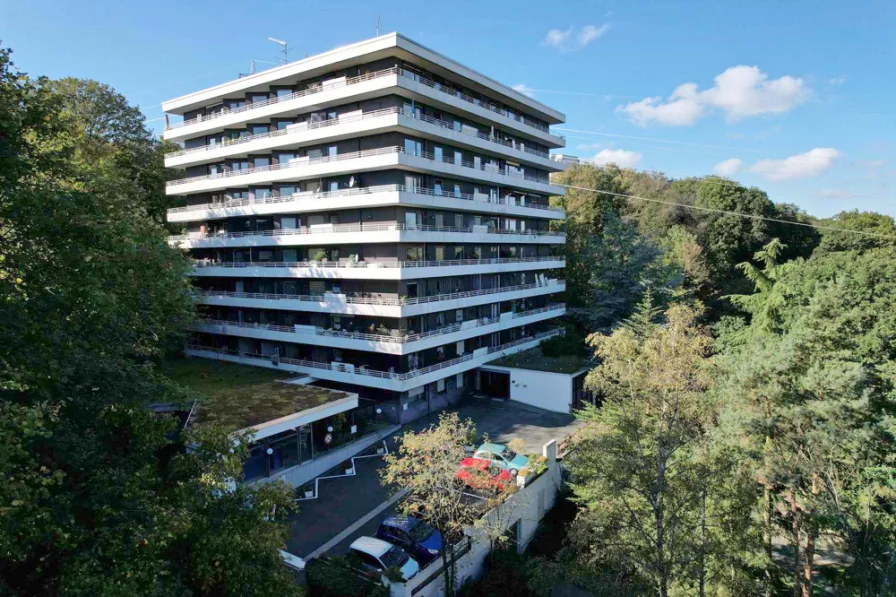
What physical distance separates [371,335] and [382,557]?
15065mm

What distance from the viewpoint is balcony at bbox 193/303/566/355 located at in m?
29.4

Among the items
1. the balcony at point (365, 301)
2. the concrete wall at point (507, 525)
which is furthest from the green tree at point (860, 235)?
the concrete wall at point (507, 525)

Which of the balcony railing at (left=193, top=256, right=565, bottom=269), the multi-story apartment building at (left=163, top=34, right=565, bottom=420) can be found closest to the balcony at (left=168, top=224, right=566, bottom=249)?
the multi-story apartment building at (left=163, top=34, right=565, bottom=420)

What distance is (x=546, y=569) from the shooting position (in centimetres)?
1459

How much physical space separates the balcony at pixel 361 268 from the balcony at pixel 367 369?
17.9 feet

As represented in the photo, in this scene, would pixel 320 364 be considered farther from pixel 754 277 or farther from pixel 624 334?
pixel 754 277

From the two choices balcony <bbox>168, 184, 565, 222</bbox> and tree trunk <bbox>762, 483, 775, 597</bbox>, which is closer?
tree trunk <bbox>762, 483, 775, 597</bbox>

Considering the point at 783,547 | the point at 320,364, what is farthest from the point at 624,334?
the point at 320,364

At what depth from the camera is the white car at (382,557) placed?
53.0ft

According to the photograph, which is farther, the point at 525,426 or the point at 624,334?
the point at 525,426

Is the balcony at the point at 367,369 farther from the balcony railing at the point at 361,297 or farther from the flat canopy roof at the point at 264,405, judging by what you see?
the balcony railing at the point at 361,297

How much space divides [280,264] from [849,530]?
30.9 m

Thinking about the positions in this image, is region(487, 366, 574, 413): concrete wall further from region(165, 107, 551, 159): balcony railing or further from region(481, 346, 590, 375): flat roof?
region(165, 107, 551, 159): balcony railing

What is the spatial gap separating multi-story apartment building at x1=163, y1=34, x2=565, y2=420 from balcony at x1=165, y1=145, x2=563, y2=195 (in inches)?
4.8
